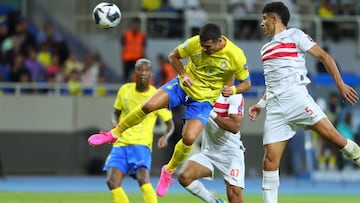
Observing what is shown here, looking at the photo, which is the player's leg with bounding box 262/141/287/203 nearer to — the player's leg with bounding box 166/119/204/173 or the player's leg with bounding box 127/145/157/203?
the player's leg with bounding box 166/119/204/173

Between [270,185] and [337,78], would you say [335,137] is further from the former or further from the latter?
[270,185]

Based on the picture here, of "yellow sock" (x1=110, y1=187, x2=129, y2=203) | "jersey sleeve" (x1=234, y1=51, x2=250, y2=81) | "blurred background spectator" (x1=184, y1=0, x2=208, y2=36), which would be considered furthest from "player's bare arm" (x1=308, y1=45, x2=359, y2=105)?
"blurred background spectator" (x1=184, y1=0, x2=208, y2=36)

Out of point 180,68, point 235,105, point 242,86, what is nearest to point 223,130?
point 235,105

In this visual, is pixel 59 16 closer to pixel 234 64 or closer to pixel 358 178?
pixel 358 178

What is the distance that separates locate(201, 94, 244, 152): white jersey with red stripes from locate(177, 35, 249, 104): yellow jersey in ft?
1.25

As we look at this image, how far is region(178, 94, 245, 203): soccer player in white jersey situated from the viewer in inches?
584

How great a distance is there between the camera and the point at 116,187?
49.9 feet

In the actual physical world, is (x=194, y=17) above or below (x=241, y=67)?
below

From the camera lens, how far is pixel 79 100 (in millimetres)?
28156

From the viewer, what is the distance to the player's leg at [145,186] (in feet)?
50.4

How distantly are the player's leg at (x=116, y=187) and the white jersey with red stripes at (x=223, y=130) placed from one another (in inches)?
52.0

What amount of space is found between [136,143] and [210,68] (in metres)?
2.15

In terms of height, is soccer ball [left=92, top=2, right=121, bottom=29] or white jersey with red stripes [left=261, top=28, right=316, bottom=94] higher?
soccer ball [left=92, top=2, right=121, bottom=29]

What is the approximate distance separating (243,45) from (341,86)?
16632 mm
